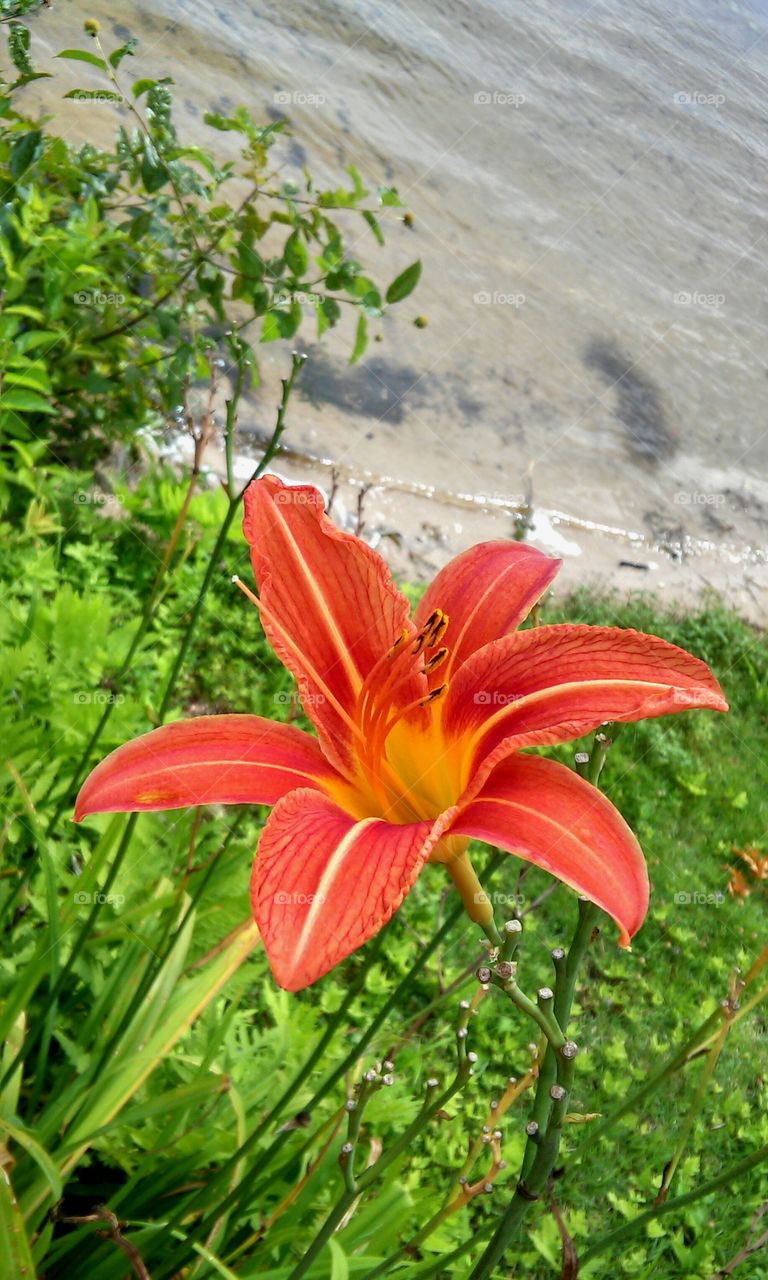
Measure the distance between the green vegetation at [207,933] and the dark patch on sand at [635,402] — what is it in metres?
1.70

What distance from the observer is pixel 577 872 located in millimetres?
788

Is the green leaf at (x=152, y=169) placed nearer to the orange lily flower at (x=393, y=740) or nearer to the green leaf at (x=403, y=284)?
the green leaf at (x=403, y=284)

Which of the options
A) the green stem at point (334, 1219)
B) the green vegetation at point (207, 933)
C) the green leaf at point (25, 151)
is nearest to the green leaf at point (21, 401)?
the green vegetation at point (207, 933)

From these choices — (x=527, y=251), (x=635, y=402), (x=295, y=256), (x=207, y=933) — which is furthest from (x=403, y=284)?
(x=527, y=251)

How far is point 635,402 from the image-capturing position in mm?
5746

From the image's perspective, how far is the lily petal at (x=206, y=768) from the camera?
878mm

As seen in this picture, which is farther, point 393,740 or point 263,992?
point 263,992

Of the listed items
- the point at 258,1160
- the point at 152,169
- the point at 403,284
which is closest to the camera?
the point at 258,1160

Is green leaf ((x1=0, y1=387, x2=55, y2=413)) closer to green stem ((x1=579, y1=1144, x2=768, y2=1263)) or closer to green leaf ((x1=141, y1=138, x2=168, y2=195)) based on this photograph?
green leaf ((x1=141, y1=138, x2=168, y2=195))

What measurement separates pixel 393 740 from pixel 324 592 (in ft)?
0.52

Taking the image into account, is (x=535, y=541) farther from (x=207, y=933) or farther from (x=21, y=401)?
(x=207, y=933)

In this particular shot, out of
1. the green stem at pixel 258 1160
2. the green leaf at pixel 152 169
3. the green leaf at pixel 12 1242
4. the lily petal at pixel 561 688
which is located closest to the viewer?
the lily petal at pixel 561 688

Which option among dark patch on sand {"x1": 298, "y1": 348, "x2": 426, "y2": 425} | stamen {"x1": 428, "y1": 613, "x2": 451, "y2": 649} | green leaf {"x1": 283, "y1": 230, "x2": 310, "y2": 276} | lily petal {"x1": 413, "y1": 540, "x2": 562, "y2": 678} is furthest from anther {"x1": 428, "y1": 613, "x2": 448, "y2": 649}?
dark patch on sand {"x1": 298, "y1": 348, "x2": 426, "y2": 425}

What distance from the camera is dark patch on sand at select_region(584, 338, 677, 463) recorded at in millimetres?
5531
